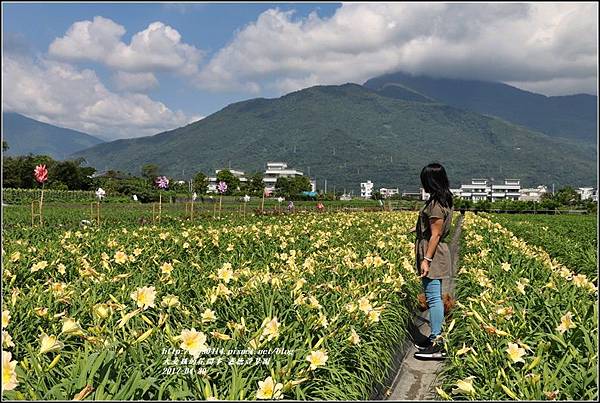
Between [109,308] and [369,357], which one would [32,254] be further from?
[369,357]

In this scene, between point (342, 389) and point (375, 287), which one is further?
point (375, 287)

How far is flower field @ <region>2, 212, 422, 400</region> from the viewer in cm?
225

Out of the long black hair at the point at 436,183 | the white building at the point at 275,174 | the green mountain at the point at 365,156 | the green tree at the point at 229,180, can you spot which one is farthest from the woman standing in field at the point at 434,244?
the green mountain at the point at 365,156

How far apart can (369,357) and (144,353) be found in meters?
1.39

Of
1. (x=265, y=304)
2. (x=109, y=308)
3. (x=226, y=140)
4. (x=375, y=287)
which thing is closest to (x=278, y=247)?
(x=375, y=287)

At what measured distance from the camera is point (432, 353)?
414 cm

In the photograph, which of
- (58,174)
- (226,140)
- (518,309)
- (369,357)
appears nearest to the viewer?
(369,357)

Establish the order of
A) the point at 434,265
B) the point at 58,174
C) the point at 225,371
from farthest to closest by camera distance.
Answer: the point at 58,174 → the point at 434,265 → the point at 225,371

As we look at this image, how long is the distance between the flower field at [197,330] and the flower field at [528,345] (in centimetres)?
13

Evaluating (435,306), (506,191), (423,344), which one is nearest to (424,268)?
(435,306)

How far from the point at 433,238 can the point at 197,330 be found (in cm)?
208

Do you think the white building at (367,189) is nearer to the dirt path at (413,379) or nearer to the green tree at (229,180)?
the green tree at (229,180)

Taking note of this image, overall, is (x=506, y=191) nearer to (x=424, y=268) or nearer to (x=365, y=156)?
(x=365, y=156)

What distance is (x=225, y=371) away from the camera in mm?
2473
